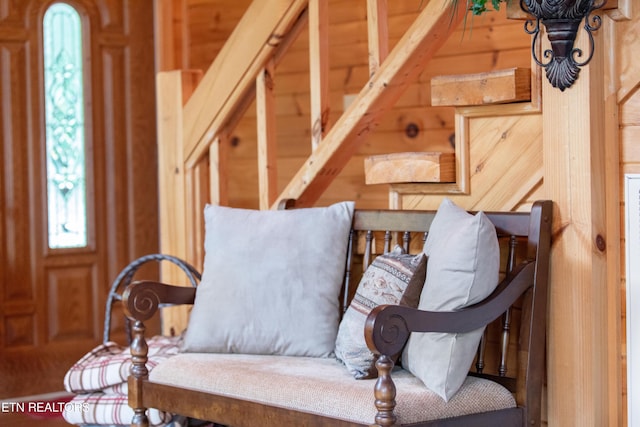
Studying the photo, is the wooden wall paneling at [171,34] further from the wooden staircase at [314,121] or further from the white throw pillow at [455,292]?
the white throw pillow at [455,292]

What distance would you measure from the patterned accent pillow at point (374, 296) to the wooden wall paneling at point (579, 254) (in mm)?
375

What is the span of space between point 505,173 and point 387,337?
2.65 feet

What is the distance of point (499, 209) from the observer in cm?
267

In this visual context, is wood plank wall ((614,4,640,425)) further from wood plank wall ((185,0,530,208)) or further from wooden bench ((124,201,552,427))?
wood plank wall ((185,0,530,208))

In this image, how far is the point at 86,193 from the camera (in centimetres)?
467

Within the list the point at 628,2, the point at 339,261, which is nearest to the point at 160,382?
the point at 339,261

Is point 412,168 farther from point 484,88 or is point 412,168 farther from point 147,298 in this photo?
point 147,298

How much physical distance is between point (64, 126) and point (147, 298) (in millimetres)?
2098

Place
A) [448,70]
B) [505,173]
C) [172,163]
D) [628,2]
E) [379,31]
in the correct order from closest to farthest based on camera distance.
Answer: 1. [628,2]
2. [505,173]
3. [379,31]
4. [172,163]
5. [448,70]

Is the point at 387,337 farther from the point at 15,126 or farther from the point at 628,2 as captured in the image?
the point at 15,126

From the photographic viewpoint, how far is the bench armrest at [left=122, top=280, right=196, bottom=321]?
2738 millimetres

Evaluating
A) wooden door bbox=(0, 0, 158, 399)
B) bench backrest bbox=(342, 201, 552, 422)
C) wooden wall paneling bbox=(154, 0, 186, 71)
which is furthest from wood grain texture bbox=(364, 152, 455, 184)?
wooden wall paneling bbox=(154, 0, 186, 71)

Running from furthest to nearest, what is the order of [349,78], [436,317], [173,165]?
[349,78] < [173,165] < [436,317]

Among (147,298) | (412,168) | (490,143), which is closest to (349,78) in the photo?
(412,168)
